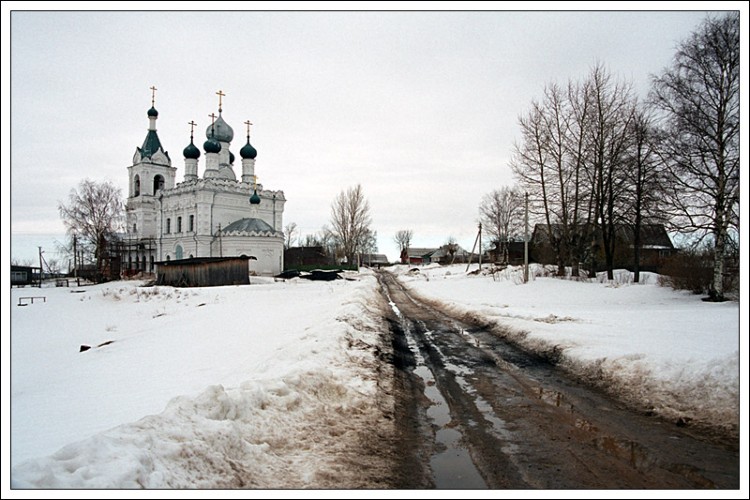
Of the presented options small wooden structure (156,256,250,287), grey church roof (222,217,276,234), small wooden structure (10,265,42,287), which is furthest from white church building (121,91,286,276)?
small wooden structure (10,265,42,287)

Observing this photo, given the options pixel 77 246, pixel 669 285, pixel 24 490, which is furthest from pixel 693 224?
pixel 77 246

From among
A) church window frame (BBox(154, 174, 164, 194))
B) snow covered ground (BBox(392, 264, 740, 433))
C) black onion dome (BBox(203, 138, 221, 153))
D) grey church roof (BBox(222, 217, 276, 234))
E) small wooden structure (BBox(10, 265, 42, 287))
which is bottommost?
snow covered ground (BBox(392, 264, 740, 433))

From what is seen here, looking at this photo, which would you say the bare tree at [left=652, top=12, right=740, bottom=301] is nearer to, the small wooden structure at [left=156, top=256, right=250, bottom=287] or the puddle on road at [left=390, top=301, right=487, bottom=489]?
the puddle on road at [left=390, top=301, right=487, bottom=489]

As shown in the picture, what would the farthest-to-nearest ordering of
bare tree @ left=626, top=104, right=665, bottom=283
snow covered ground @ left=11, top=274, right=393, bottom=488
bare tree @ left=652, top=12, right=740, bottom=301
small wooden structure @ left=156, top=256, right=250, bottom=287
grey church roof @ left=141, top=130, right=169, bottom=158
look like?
grey church roof @ left=141, top=130, right=169, bottom=158 < small wooden structure @ left=156, top=256, right=250, bottom=287 < bare tree @ left=626, top=104, right=665, bottom=283 < bare tree @ left=652, top=12, right=740, bottom=301 < snow covered ground @ left=11, top=274, right=393, bottom=488

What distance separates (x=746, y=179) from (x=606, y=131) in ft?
83.0

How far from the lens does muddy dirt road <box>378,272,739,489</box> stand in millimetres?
3482

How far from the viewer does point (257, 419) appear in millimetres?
4273

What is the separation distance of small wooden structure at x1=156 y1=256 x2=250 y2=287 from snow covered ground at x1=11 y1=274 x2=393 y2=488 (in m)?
18.4

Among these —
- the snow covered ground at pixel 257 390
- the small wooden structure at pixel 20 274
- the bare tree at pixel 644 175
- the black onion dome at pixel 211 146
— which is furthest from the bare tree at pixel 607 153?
the black onion dome at pixel 211 146

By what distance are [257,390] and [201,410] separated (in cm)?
76

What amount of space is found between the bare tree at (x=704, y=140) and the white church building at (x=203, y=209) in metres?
35.1

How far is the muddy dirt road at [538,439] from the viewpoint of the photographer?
3.48m

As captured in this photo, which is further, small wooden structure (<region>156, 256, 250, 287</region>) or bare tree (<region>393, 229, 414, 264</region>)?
bare tree (<region>393, 229, 414, 264</region>)

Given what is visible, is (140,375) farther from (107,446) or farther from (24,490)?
(24,490)
